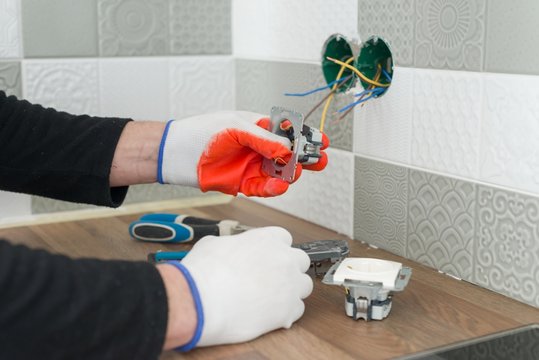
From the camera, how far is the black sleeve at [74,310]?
73 centimetres

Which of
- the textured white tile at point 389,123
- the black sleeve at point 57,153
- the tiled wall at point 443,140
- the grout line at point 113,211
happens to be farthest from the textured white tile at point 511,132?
the grout line at point 113,211

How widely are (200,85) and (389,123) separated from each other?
55 centimetres

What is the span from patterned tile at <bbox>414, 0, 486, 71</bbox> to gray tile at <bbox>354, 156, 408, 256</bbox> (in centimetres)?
19

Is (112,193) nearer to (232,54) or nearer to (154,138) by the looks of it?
(154,138)

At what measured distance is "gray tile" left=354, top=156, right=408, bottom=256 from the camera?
1216mm

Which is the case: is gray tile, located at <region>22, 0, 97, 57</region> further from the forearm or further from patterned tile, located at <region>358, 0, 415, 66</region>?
patterned tile, located at <region>358, 0, 415, 66</region>

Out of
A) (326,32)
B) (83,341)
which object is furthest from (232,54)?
(83,341)

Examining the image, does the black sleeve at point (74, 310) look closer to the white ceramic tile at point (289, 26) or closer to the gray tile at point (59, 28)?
the white ceramic tile at point (289, 26)

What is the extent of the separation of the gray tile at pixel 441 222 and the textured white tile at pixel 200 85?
24.1 inches

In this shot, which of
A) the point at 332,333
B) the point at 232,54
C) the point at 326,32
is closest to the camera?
the point at 332,333

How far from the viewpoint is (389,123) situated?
122 cm

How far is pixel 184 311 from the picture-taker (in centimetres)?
83

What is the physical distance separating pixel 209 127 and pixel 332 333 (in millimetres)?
403

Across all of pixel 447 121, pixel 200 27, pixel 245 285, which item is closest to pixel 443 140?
pixel 447 121
